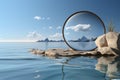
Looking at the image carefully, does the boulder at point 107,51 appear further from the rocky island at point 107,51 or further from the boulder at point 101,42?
the boulder at point 101,42

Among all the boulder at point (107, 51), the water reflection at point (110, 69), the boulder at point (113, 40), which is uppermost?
the boulder at point (113, 40)

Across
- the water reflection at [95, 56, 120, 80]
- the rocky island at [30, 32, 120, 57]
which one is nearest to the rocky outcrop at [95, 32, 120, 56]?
the rocky island at [30, 32, 120, 57]

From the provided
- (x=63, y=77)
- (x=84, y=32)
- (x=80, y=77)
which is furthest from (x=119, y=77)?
(x=84, y=32)

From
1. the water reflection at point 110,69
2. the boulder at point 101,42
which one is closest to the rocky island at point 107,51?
the boulder at point 101,42

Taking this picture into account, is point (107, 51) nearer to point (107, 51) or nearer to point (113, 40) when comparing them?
point (107, 51)

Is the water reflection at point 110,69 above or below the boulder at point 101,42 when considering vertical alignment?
below

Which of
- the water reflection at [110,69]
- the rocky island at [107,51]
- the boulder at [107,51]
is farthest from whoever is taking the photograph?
the boulder at [107,51]

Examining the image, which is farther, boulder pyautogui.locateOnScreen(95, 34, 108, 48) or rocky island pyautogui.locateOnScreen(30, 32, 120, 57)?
boulder pyautogui.locateOnScreen(95, 34, 108, 48)

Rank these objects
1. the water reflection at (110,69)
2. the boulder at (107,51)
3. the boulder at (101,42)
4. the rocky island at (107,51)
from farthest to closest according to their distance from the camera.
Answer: the boulder at (101,42) → the boulder at (107,51) → the rocky island at (107,51) → the water reflection at (110,69)

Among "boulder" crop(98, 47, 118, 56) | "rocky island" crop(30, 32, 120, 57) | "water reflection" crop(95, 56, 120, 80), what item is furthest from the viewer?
"boulder" crop(98, 47, 118, 56)

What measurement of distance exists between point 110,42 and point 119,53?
0.69 meters

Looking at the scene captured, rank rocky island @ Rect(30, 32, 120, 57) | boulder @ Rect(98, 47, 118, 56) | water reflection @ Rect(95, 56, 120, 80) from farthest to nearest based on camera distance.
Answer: boulder @ Rect(98, 47, 118, 56), rocky island @ Rect(30, 32, 120, 57), water reflection @ Rect(95, 56, 120, 80)

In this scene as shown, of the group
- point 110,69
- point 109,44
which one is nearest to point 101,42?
point 109,44

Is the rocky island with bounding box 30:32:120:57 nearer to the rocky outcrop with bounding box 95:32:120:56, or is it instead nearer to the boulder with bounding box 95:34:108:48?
the rocky outcrop with bounding box 95:32:120:56
